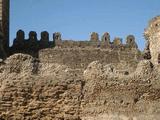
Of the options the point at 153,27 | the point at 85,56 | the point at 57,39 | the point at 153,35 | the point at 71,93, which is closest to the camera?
the point at 71,93

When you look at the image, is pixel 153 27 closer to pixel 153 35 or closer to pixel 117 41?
pixel 153 35

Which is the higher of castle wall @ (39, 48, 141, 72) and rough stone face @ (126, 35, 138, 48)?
rough stone face @ (126, 35, 138, 48)

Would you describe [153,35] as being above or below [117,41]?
below

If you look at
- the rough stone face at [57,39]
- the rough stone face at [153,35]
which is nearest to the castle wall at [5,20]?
the rough stone face at [57,39]

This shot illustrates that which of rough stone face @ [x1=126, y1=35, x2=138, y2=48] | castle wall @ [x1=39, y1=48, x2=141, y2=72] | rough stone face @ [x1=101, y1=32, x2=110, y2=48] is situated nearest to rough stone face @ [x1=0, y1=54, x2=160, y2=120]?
castle wall @ [x1=39, y1=48, x2=141, y2=72]

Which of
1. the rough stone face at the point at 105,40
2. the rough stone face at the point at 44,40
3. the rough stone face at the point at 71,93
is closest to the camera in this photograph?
the rough stone face at the point at 71,93

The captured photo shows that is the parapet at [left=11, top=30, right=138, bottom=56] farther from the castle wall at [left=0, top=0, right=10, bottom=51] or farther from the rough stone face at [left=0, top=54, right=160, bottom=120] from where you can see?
the rough stone face at [left=0, top=54, right=160, bottom=120]

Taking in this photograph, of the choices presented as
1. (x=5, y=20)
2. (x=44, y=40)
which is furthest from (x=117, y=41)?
(x=5, y=20)

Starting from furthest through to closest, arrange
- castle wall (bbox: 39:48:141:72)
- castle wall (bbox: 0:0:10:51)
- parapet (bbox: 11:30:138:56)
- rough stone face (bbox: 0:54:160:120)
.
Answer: parapet (bbox: 11:30:138:56)
castle wall (bbox: 0:0:10:51)
castle wall (bbox: 39:48:141:72)
rough stone face (bbox: 0:54:160:120)

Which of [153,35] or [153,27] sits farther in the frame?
[153,27]

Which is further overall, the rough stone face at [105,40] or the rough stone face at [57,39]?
the rough stone face at [105,40]

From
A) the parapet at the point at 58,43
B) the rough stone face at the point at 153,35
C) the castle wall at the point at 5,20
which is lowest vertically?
the rough stone face at the point at 153,35

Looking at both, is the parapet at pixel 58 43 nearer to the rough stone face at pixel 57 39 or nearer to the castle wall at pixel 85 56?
the rough stone face at pixel 57 39

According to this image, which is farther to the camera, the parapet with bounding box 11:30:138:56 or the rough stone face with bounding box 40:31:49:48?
the rough stone face with bounding box 40:31:49:48
